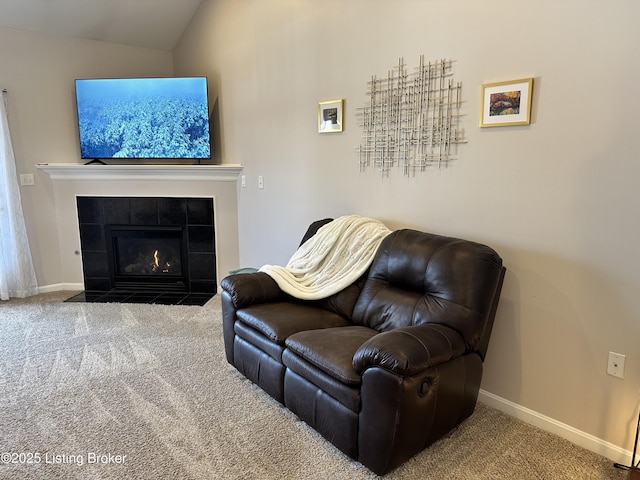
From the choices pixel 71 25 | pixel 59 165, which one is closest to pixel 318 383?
pixel 59 165

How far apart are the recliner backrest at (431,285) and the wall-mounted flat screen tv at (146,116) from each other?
252 centimetres

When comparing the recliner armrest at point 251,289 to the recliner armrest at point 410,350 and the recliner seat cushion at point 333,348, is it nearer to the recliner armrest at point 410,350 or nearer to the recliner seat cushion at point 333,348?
the recliner seat cushion at point 333,348

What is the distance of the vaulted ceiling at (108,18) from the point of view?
12.5 feet

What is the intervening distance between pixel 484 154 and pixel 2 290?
4476mm

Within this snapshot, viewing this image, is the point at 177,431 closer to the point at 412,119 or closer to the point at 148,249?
the point at 412,119

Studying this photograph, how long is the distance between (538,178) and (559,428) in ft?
4.11

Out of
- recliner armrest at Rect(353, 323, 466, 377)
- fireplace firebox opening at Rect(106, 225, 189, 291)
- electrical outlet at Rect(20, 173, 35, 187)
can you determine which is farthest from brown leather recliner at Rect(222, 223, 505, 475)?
electrical outlet at Rect(20, 173, 35, 187)

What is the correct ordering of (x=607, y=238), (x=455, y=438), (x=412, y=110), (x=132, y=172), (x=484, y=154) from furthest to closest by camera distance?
(x=132, y=172) → (x=412, y=110) → (x=484, y=154) → (x=455, y=438) → (x=607, y=238)

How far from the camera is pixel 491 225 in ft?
7.46

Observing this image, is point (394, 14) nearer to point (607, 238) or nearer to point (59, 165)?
point (607, 238)

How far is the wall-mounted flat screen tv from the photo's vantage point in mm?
4102

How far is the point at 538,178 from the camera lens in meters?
2.06

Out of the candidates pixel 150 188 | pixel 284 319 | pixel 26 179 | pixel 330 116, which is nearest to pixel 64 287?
pixel 26 179

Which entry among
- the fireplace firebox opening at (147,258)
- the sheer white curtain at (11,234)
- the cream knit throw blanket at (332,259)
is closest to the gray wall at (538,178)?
the cream knit throw blanket at (332,259)
